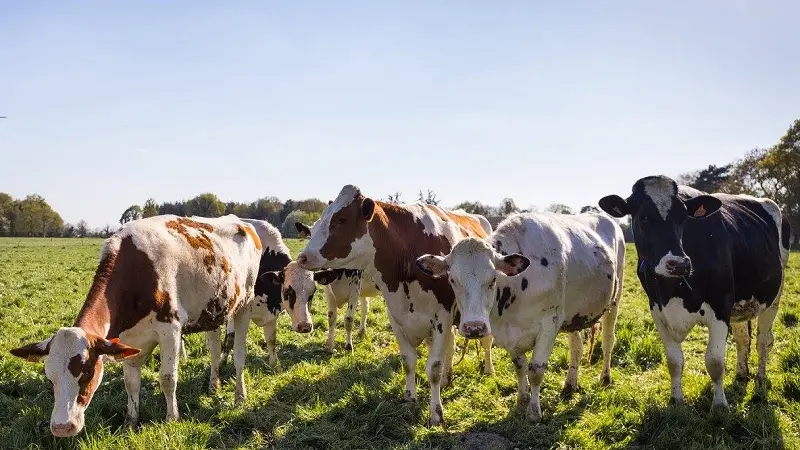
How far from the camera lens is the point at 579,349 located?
6.89 meters

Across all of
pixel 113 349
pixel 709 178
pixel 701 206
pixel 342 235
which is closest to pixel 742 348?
pixel 701 206

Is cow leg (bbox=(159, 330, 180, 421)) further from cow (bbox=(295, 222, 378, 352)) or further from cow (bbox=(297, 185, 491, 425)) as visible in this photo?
cow (bbox=(295, 222, 378, 352))

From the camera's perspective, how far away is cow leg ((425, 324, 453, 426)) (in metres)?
5.79

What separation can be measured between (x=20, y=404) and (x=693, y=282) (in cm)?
716

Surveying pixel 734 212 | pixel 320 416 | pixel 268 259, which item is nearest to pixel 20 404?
pixel 320 416

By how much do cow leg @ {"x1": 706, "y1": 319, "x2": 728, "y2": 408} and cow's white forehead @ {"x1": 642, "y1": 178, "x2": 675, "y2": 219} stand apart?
119 centimetres

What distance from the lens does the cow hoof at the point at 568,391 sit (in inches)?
261

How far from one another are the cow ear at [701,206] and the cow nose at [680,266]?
76cm

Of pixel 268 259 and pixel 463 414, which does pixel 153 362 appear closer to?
pixel 268 259

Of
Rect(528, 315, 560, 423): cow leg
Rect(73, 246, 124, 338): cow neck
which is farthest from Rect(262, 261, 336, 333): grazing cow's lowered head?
Rect(528, 315, 560, 423): cow leg

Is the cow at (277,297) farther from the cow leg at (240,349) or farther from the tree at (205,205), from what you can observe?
the tree at (205,205)

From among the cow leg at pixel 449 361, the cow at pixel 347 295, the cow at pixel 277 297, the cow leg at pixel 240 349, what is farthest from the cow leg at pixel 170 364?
the cow at pixel 347 295

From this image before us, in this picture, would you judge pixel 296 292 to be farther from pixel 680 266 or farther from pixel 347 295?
pixel 680 266

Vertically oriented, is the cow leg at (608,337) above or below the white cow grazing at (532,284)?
below
